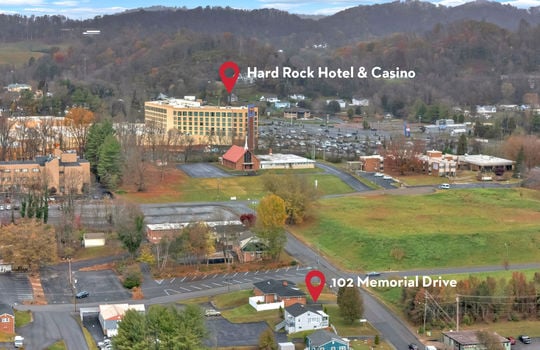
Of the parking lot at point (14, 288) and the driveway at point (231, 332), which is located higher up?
the driveway at point (231, 332)

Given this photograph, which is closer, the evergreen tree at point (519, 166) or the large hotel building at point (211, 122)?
the evergreen tree at point (519, 166)

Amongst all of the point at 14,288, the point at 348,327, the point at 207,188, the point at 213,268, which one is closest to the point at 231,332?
the point at 348,327

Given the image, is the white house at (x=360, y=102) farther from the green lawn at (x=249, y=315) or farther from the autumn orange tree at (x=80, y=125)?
the green lawn at (x=249, y=315)

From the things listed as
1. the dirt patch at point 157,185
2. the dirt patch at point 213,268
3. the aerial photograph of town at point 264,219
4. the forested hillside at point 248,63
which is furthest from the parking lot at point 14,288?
the forested hillside at point 248,63

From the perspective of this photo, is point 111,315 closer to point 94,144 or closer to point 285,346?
point 285,346

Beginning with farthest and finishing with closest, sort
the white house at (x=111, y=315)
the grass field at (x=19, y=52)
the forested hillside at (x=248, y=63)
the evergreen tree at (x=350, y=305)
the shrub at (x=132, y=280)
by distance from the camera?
the grass field at (x=19, y=52)
the forested hillside at (x=248, y=63)
the shrub at (x=132, y=280)
the evergreen tree at (x=350, y=305)
the white house at (x=111, y=315)

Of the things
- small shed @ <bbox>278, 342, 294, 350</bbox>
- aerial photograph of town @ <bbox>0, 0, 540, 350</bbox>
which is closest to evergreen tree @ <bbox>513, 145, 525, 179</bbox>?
aerial photograph of town @ <bbox>0, 0, 540, 350</bbox>

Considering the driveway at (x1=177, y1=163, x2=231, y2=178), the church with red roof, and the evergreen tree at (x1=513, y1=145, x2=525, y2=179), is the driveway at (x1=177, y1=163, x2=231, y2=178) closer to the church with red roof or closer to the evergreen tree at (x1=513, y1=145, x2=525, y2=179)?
the church with red roof
